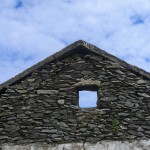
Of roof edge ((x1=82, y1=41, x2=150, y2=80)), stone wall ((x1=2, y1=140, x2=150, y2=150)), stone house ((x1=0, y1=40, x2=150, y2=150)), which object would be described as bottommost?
stone wall ((x1=2, y1=140, x2=150, y2=150))

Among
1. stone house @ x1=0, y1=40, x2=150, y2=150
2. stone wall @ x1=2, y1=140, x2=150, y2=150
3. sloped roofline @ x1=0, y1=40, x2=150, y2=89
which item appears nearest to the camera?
stone wall @ x1=2, y1=140, x2=150, y2=150

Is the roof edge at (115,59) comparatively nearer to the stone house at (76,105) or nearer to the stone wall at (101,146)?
the stone house at (76,105)

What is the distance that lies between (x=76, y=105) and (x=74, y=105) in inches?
1.9

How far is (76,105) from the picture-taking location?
35.2ft

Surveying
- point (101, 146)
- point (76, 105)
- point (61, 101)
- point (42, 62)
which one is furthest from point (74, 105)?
point (42, 62)

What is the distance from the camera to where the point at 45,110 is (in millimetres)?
10703

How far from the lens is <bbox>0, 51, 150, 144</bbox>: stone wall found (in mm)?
10398

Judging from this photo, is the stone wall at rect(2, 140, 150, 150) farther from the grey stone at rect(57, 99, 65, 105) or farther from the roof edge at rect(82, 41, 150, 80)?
the roof edge at rect(82, 41, 150, 80)

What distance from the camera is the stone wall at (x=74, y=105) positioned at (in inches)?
409

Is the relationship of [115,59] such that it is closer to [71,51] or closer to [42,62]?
[71,51]

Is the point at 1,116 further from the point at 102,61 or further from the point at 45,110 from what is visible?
the point at 102,61

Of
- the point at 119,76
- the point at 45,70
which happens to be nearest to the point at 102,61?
the point at 119,76

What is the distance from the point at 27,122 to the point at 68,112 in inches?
39.1

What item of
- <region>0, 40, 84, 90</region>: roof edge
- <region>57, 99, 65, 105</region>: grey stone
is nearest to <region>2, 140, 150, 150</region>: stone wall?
<region>57, 99, 65, 105</region>: grey stone
